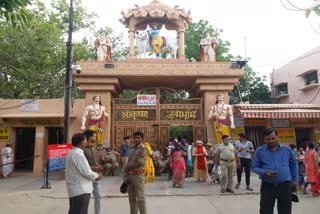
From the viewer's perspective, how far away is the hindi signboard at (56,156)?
31.3ft

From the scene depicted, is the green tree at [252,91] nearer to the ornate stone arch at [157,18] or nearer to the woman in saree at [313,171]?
the ornate stone arch at [157,18]

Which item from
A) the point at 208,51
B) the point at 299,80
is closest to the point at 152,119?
the point at 208,51

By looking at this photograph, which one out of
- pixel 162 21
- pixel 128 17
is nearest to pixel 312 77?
pixel 162 21

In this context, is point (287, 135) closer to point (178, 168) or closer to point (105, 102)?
point (178, 168)

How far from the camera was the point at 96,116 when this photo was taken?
12.2 metres

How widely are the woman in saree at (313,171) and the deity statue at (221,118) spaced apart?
422 centimetres

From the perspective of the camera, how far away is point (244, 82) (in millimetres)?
24250

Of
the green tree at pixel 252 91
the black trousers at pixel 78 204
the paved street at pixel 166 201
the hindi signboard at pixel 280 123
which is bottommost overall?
the paved street at pixel 166 201

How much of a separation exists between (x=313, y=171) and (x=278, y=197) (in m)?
4.38

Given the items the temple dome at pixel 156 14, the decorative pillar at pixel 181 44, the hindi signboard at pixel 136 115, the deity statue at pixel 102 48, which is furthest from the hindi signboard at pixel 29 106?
the decorative pillar at pixel 181 44

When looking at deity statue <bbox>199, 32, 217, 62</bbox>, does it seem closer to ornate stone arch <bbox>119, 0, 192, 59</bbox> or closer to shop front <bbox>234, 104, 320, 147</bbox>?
ornate stone arch <bbox>119, 0, 192, 59</bbox>

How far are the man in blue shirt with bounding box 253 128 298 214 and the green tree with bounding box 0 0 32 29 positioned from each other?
3941mm

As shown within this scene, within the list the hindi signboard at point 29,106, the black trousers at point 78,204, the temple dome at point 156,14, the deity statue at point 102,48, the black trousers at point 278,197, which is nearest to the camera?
the black trousers at point 278,197

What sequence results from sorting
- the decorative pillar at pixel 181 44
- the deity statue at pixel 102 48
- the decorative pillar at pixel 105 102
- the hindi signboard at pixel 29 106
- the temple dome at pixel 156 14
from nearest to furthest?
1. the decorative pillar at pixel 105 102
2. the deity statue at pixel 102 48
3. the hindi signboard at pixel 29 106
4. the temple dome at pixel 156 14
5. the decorative pillar at pixel 181 44
